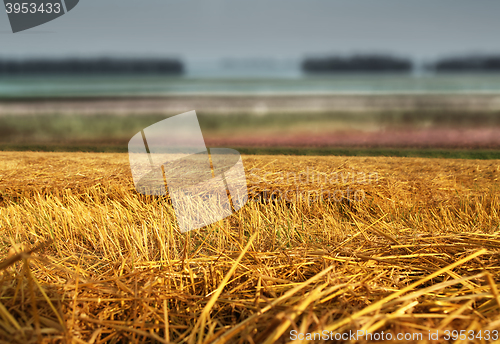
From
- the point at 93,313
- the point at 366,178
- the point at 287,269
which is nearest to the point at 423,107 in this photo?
the point at 366,178

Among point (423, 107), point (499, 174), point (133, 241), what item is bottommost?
point (499, 174)

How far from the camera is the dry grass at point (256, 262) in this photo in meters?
0.43

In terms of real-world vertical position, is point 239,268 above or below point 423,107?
below

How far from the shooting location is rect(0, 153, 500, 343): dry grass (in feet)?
1.42

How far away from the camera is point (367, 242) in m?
0.76

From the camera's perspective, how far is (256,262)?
650mm

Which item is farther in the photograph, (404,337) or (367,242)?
(367,242)

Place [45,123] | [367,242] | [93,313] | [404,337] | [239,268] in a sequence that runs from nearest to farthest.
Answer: [404,337]
[93,313]
[239,268]
[367,242]
[45,123]

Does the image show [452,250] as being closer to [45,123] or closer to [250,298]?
[250,298]

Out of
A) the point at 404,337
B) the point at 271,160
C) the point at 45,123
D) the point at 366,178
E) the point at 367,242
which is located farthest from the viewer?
the point at 45,123

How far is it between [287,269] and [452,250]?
→ 416 millimetres

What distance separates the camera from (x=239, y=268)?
2.06ft

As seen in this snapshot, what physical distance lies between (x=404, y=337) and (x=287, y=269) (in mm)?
300

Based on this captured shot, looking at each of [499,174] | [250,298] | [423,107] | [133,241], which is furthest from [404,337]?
[423,107]
